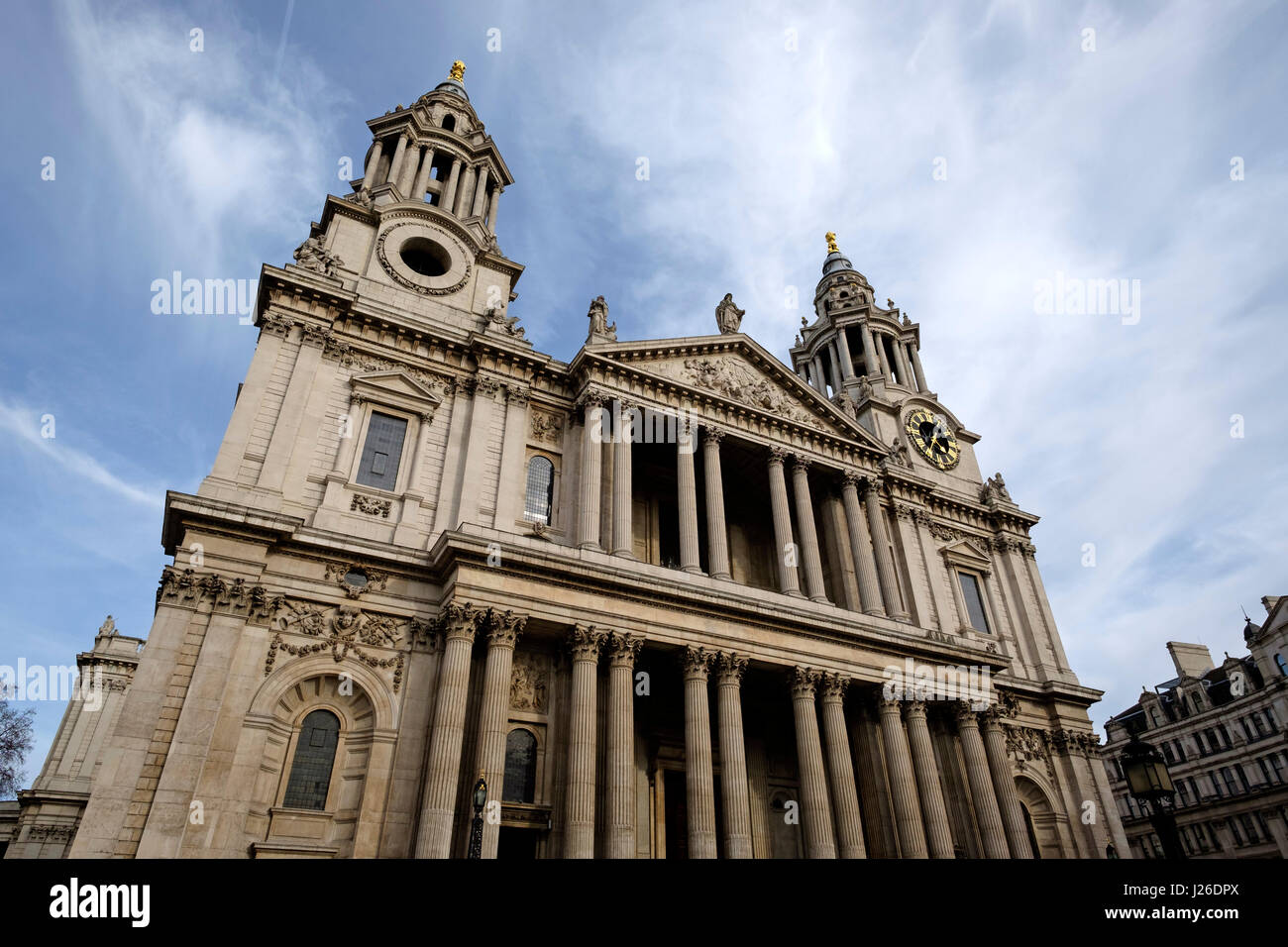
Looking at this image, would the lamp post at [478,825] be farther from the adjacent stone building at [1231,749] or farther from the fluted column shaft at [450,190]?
the adjacent stone building at [1231,749]

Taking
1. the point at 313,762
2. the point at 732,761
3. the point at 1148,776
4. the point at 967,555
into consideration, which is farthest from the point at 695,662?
the point at 967,555

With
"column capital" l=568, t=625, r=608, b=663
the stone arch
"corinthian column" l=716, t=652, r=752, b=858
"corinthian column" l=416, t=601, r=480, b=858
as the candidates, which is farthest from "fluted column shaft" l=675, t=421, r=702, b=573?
the stone arch

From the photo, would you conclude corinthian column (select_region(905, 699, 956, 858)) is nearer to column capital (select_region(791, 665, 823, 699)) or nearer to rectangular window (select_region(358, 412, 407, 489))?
column capital (select_region(791, 665, 823, 699))

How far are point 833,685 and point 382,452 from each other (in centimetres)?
1611

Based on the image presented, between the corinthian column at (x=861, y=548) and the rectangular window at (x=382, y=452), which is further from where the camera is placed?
the corinthian column at (x=861, y=548)

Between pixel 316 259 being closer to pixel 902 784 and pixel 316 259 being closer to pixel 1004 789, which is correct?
pixel 902 784

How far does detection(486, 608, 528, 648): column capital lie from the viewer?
20.0 meters

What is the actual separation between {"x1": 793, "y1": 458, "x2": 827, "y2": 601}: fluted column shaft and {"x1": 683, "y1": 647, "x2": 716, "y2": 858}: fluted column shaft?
6473mm

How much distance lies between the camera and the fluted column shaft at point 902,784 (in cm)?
2314

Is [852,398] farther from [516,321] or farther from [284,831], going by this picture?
[284,831]

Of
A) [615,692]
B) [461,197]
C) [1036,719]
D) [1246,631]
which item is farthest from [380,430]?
[1246,631]

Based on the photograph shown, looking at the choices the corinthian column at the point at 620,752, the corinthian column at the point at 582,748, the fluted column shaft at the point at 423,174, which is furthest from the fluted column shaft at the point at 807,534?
the fluted column shaft at the point at 423,174

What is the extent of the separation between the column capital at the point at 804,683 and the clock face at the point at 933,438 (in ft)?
61.8
